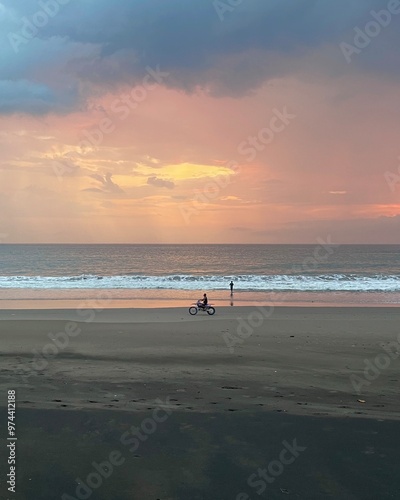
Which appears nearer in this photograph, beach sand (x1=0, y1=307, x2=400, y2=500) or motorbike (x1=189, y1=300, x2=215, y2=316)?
beach sand (x1=0, y1=307, x2=400, y2=500)

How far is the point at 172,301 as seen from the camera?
27.7m

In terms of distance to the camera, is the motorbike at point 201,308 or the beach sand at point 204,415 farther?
the motorbike at point 201,308

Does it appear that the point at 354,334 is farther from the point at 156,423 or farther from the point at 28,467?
the point at 28,467

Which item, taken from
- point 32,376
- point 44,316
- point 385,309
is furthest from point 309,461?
point 385,309

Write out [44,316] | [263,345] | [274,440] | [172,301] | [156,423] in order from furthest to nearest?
[172,301] → [44,316] → [263,345] → [156,423] → [274,440]

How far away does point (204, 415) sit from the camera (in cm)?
636

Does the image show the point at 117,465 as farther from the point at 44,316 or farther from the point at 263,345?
the point at 44,316

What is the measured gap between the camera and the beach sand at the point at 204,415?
14.8 feet

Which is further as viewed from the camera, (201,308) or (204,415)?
(201,308)

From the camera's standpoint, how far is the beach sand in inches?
178

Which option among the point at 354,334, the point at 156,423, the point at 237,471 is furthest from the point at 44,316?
the point at 237,471

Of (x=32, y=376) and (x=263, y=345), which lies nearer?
(x=32, y=376)

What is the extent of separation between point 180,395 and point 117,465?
9.01ft

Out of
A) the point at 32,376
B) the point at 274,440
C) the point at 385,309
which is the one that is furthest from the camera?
the point at 385,309
